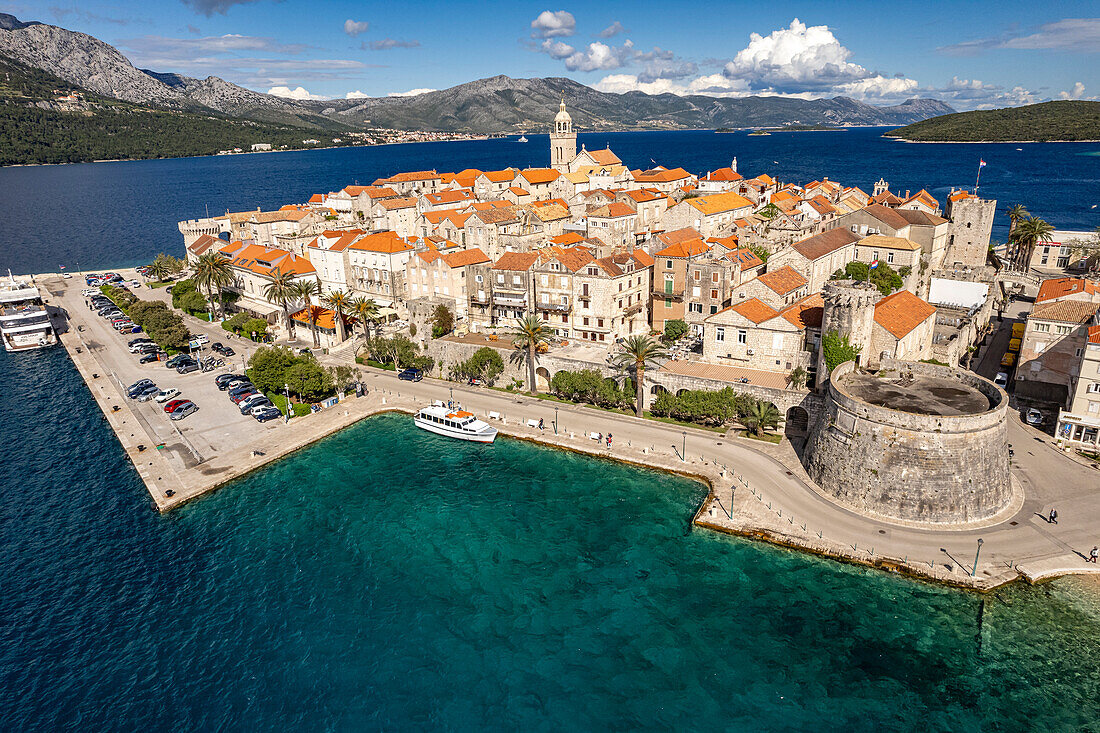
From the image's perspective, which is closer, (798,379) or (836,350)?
(836,350)

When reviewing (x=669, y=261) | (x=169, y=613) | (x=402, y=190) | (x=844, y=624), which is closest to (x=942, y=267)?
(x=669, y=261)

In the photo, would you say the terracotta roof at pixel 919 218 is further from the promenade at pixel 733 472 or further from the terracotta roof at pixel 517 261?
the terracotta roof at pixel 517 261

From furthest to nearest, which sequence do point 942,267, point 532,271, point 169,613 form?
point 942,267 < point 532,271 < point 169,613

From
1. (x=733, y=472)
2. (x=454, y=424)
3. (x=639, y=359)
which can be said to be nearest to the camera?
(x=733, y=472)

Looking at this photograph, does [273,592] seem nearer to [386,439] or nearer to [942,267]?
[386,439]

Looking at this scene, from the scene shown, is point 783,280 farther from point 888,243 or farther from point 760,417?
point 888,243

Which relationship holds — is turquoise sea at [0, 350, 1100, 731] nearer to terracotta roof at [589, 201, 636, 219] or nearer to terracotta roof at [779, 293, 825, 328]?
terracotta roof at [779, 293, 825, 328]

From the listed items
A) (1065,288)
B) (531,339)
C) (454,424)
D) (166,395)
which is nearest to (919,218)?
(1065,288)
